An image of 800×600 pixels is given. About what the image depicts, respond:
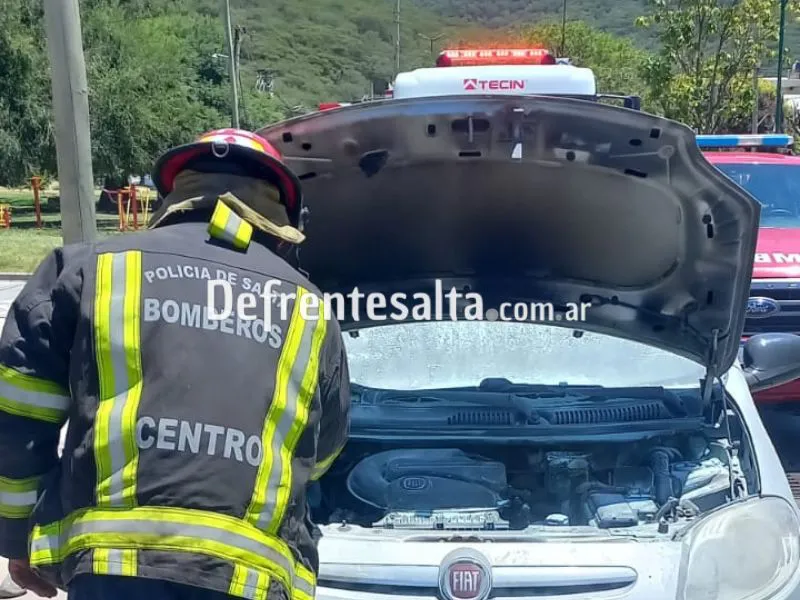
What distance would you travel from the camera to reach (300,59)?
100062 mm

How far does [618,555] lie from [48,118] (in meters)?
25.0

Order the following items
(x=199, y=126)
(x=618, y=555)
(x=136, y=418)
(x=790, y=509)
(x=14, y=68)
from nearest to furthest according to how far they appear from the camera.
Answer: (x=136, y=418) → (x=618, y=555) → (x=790, y=509) → (x=14, y=68) → (x=199, y=126)

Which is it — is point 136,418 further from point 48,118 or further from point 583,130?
point 48,118

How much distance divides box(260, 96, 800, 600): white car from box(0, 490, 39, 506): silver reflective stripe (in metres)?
0.88

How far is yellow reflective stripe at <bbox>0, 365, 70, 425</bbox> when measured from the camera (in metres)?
2.02

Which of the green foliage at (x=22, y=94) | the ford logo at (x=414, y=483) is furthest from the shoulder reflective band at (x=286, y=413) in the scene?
the green foliage at (x=22, y=94)

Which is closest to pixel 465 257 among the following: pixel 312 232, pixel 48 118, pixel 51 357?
pixel 312 232

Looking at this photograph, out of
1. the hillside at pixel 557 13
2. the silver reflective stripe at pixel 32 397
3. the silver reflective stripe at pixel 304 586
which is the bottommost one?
the silver reflective stripe at pixel 304 586

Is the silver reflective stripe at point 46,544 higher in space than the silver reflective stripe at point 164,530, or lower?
lower

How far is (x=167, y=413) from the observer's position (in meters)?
1.96

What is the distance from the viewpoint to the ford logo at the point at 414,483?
3.27 m

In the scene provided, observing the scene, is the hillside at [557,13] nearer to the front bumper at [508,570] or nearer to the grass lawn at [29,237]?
the grass lawn at [29,237]

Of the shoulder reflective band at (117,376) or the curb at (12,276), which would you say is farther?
the curb at (12,276)

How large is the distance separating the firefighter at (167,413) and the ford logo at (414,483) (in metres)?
1.10
